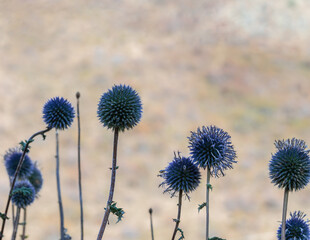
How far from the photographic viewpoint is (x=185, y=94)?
28.0m

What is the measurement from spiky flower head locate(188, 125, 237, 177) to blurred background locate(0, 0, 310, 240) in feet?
56.5

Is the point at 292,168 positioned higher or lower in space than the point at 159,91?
lower

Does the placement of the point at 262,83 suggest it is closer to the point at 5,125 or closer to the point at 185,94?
the point at 185,94

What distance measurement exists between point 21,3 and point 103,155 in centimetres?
1196

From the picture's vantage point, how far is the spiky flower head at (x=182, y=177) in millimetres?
2410

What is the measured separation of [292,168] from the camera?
2.16 meters

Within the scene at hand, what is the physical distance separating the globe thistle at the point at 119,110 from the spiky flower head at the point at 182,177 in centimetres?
30

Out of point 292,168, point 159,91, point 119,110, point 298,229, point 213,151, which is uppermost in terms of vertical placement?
point 159,91

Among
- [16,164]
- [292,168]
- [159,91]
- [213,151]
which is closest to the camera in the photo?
[292,168]

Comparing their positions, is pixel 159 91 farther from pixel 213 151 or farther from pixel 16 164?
pixel 213 151

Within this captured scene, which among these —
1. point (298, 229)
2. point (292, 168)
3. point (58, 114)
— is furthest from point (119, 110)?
point (298, 229)

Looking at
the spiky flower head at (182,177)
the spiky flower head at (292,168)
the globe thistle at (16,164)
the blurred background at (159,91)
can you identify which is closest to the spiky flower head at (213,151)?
the spiky flower head at (182,177)

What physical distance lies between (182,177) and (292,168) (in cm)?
53

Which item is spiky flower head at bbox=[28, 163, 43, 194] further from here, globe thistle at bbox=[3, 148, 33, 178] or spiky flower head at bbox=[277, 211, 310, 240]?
spiky flower head at bbox=[277, 211, 310, 240]
